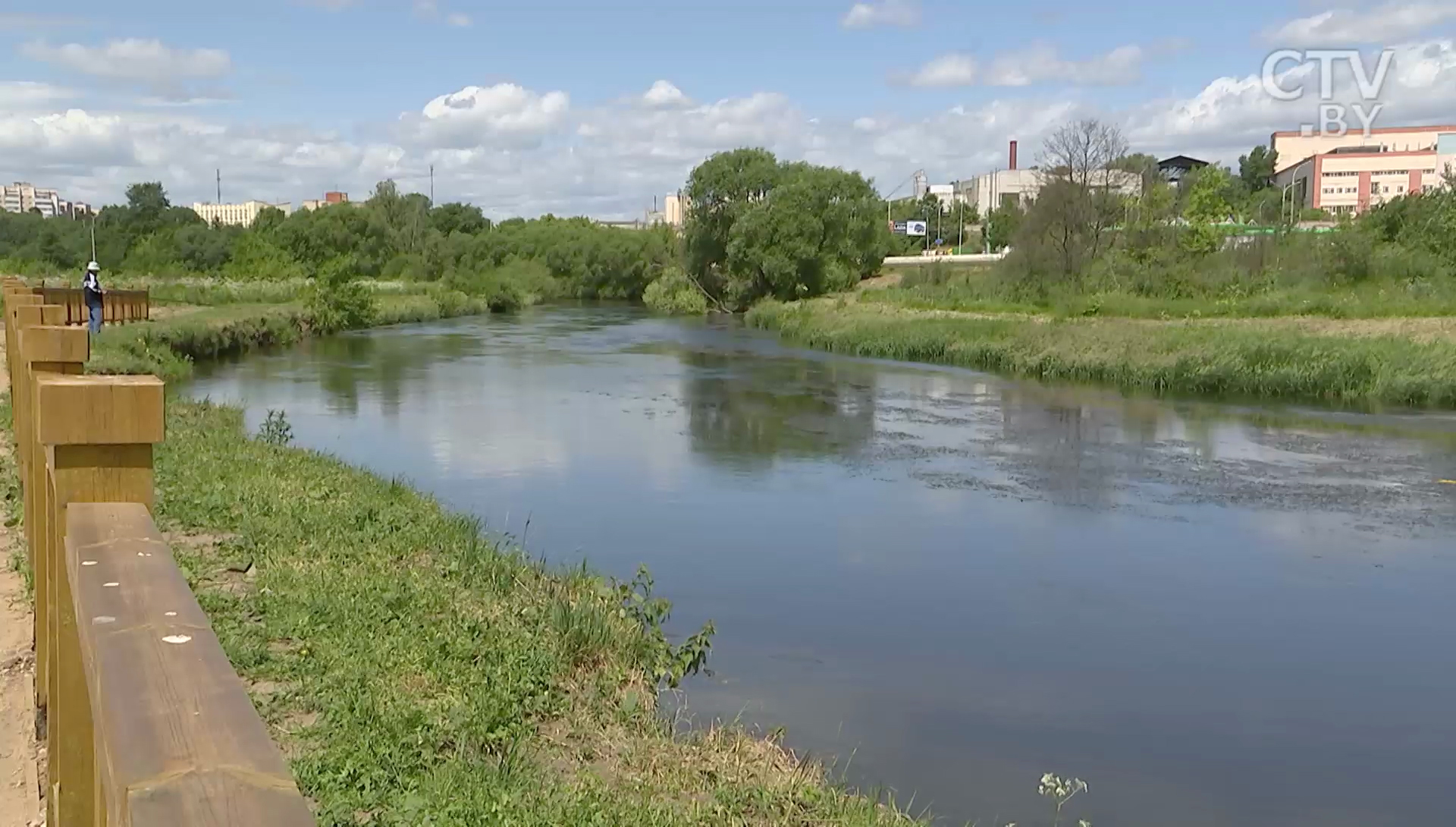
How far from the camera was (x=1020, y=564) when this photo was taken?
1023 cm

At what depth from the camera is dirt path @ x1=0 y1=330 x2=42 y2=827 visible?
3645 mm

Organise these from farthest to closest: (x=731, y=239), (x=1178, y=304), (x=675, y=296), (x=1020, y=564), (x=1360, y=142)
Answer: (x=1360, y=142), (x=675, y=296), (x=731, y=239), (x=1178, y=304), (x=1020, y=564)

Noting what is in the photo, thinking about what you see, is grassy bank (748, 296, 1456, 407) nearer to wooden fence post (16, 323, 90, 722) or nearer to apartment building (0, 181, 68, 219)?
wooden fence post (16, 323, 90, 722)

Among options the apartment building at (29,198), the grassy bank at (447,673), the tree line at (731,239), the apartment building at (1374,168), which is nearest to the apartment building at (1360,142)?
the apartment building at (1374,168)

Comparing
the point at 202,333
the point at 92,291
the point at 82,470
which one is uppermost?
the point at 92,291

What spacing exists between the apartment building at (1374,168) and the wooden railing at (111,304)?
223 feet

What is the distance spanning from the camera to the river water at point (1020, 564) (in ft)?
21.2

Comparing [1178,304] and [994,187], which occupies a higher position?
[994,187]

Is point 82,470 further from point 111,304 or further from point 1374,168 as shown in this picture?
point 1374,168

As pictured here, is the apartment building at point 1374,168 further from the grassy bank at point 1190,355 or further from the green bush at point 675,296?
the grassy bank at point 1190,355

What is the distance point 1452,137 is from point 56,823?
9169 centimetres

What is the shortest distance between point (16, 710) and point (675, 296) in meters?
49.2

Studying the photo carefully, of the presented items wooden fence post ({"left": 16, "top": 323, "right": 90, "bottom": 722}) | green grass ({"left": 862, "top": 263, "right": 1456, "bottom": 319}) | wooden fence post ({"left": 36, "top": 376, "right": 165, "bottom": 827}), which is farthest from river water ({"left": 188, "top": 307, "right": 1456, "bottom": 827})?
green grass ({"left": 862, "top": 263, "right": 1456, "bottom": 319})

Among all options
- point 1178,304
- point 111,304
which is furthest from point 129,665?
point 1178,304
